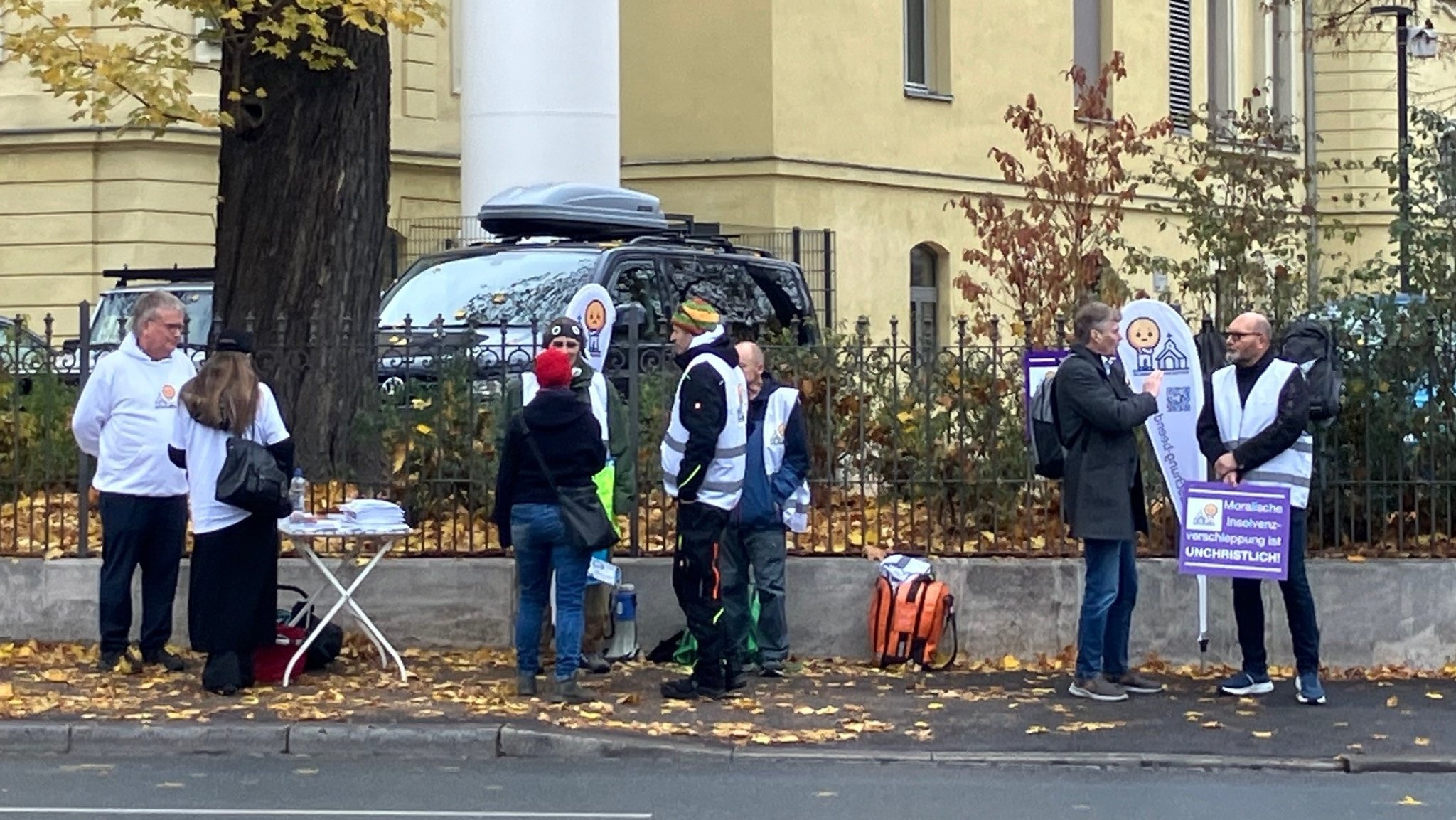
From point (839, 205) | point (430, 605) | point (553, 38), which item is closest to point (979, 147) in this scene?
point (839, 205)

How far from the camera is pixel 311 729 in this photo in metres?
11.0

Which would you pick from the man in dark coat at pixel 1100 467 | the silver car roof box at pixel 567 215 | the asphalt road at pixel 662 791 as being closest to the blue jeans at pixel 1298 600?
the man in dark coat at pixel 1100 467

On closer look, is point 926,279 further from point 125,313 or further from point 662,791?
point 662,791

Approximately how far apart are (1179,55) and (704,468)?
2587 cm

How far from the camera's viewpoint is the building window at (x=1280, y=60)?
124ft

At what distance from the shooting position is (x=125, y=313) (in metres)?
20.7

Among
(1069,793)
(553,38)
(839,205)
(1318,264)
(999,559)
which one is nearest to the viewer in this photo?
(1069,793)

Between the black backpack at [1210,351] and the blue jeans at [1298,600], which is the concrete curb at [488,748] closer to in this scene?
the blue jeans at [1298,600]

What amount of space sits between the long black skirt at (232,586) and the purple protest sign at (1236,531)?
454 centimetres

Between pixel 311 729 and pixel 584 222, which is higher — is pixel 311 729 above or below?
below

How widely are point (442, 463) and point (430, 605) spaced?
0.84m

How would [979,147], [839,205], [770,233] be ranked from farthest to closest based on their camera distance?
[979,147], [839,205], [770,233]

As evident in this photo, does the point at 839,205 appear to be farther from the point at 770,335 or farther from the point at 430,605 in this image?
the point at 430,605

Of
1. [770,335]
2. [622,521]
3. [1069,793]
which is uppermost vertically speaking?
[770,335]
